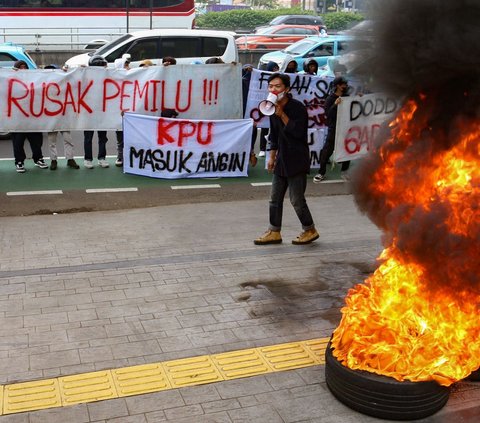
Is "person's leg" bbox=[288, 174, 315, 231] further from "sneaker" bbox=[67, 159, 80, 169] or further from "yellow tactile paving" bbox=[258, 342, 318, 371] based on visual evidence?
"sneaker" bbox=[67, 159, 80, 169]

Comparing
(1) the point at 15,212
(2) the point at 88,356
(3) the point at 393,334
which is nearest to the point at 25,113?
(1) the point at 15,212

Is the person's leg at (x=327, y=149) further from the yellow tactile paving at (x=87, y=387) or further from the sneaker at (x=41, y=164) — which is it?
the yellow tactile paving at (x=87, y=387)

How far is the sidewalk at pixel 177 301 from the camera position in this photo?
4.64 meters

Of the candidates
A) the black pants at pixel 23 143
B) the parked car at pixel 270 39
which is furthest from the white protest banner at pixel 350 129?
the parked car at pixel 270 39

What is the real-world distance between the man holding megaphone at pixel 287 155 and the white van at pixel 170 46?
10.1 m

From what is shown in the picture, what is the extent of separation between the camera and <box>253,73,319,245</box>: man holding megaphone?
24.4 ft

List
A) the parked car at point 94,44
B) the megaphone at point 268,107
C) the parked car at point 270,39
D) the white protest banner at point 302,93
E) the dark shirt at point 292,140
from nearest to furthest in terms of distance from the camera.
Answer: the megaphone at point 268,107
the dark shirt at point 292,140
the white protest banner at point 302,93
the parked car at point 94,44
the parked car at point 270,39

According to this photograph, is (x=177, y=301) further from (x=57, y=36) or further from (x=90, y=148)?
(x=57, y=36)

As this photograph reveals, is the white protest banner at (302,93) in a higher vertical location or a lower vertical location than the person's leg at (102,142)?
higher

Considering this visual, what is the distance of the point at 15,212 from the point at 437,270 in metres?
6.58

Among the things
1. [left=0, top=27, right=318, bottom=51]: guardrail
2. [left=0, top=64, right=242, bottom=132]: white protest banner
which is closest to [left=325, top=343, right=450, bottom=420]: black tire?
[left=0, top=64, right=242, bottom=132]: white protest banner

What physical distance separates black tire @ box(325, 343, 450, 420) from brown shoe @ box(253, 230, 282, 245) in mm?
3609

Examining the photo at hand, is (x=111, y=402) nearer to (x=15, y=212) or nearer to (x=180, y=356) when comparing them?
(x=180, y=356)

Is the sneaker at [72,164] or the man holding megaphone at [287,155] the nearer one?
the man holding megaphone at [287,155]
